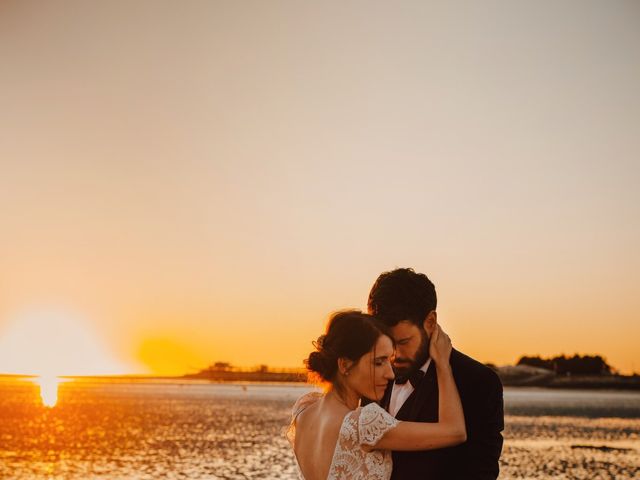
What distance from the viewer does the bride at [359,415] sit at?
3.97 m

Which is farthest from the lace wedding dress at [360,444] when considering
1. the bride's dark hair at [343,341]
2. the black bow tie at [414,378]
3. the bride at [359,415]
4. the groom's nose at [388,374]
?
the black bow tie at [414,378]

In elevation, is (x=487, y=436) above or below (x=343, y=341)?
below

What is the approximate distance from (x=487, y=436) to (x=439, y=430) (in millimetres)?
305

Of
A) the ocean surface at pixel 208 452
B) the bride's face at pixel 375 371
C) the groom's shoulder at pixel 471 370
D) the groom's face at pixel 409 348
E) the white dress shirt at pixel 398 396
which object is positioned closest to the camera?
the bride's face at pixel 375 371

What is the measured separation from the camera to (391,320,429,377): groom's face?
14.1ft

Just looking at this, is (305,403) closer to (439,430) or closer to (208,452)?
(439,430)

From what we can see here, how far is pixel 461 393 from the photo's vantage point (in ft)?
13.8

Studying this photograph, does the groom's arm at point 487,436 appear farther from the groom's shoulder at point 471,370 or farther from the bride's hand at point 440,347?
the bride's hand at point 440,347

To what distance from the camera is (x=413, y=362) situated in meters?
4.33

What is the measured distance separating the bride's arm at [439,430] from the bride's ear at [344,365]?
364 mm

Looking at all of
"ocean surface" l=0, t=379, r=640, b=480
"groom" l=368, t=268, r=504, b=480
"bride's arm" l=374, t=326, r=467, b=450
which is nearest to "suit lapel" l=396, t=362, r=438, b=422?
"groom" l=368, t=268, r=504, b=480

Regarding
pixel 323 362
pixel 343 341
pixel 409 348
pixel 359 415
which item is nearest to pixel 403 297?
pixel 409 348

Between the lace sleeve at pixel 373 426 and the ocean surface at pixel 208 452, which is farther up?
the lace sleeve at pixel 373 426

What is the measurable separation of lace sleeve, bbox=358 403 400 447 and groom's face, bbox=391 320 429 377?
0.41 metres
